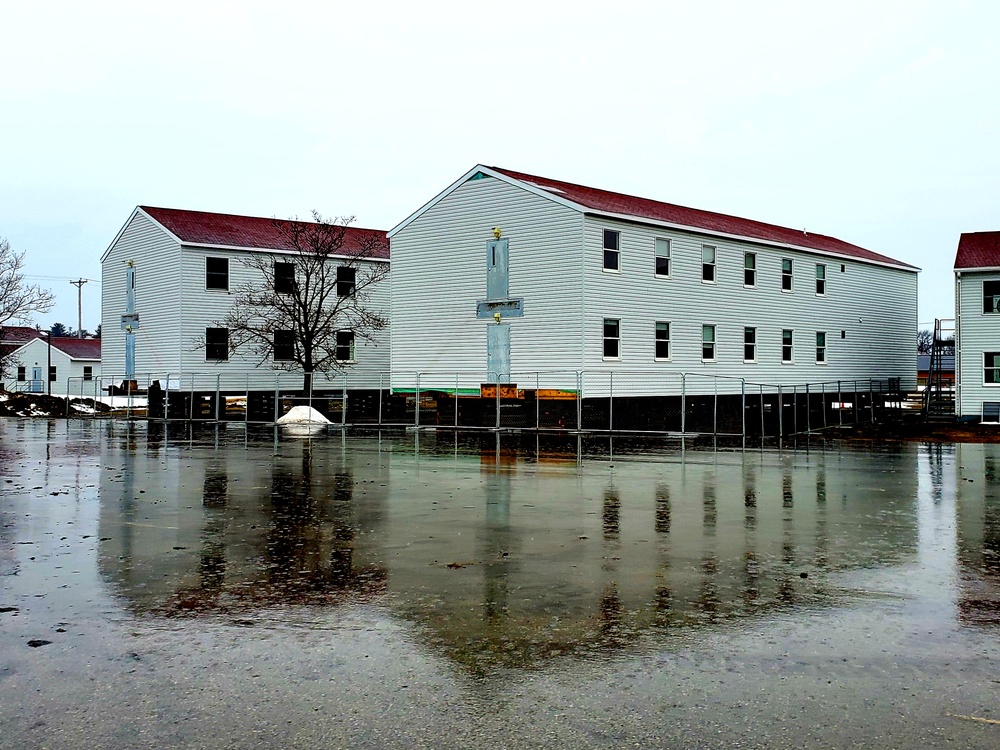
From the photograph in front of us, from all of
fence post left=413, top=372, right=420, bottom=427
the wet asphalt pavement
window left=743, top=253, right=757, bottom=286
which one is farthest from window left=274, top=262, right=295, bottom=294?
the wet asphalt pavement

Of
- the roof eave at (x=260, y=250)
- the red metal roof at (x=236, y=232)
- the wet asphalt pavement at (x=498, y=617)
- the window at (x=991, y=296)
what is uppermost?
the red metal roof at (x=236, y=232)

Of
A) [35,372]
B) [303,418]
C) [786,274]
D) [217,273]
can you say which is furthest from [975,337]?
[35,372]

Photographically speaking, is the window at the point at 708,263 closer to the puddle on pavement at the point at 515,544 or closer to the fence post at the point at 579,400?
the fence post at the point at 579,400

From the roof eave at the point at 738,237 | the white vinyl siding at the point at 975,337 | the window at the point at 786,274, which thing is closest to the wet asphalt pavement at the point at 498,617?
the roof eave at the point at 738,237

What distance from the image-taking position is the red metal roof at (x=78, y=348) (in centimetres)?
10250

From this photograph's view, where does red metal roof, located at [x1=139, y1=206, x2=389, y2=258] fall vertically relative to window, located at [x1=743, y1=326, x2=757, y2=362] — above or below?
above

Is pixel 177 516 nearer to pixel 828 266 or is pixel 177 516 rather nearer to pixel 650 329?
pixel 650 329

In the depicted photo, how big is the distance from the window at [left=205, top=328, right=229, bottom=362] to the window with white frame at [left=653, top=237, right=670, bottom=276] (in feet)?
72.0

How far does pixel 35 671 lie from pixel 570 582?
13.5ft

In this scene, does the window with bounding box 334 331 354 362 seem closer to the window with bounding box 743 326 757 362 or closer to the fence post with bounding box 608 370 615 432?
the window with bounding box 743 326 757 362

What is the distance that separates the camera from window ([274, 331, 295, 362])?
4846 cm

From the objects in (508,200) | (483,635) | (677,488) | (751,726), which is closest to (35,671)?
(483,635)

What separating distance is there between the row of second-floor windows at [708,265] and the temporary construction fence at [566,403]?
393 cm

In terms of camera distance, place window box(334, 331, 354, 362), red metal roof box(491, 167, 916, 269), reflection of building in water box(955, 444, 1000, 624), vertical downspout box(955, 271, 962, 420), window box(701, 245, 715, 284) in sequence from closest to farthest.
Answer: reflection of building in water box(955, 444, 1000, 624)
red metal roof box(491, 167, 916, 269)
window box(701, 245, 715, 284)
vertical downspout box(955, 271, 962, 420)
window box(334, 331, 354, 362)
